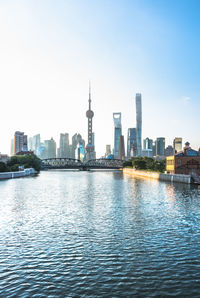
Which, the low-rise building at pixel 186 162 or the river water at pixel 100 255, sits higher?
the low-rise building at pixel 186 162

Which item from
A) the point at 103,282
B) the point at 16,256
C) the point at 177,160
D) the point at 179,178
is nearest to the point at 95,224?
the point at 16,256

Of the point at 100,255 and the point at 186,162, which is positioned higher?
the point at 186,162

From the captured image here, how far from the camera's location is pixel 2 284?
17.0 meters

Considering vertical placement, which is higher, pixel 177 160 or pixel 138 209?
pixel 177 160

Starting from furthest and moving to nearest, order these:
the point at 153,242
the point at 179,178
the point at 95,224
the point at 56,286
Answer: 1. the point at 179,178
2. the point at 95,224
3. the point at 153,242
4. the point at 56,286

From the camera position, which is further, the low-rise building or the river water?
the low-rise building

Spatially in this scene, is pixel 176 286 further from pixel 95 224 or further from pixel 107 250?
pixel 95 224

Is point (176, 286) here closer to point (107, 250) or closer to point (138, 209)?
point (107, 250)

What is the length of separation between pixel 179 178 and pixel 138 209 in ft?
193

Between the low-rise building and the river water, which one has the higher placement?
the low-rise building

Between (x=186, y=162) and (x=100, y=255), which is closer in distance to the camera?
(x=100, y=255)

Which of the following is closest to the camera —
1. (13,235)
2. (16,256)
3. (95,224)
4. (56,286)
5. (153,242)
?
(56,286)

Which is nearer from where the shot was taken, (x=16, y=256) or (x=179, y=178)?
(x=16, y=256)

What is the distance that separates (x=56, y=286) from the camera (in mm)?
16656
